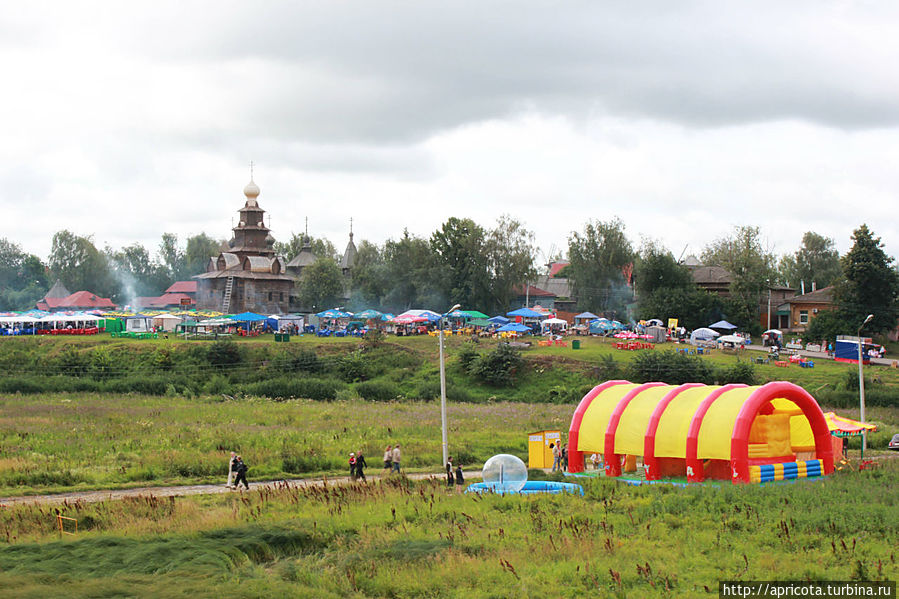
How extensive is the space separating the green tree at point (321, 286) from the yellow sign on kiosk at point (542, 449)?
6291 centimetres

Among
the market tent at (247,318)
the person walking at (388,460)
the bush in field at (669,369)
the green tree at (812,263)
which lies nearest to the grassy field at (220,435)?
the person walking at (388,460)

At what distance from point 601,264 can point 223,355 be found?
1595 inches

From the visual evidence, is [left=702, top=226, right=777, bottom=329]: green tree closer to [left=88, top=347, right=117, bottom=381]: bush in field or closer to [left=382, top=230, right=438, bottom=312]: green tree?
[left=382, top=230, right=438, bottom=312]: green tree

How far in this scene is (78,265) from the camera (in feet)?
413

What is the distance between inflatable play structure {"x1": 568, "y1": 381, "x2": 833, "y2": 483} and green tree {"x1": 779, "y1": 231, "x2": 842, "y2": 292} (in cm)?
8495

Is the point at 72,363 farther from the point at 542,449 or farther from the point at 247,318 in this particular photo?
the point at 542,449

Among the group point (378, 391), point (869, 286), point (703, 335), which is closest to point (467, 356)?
point (378, 391)

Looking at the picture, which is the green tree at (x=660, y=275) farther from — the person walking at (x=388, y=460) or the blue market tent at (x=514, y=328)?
the person walking at (x=388, y=460)

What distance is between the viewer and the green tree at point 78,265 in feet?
411

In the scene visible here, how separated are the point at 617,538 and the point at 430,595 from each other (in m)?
4.94

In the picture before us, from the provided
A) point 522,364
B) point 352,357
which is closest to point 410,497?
point 522,364

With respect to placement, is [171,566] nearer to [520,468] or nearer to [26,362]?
[520,468]

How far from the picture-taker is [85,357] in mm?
65500

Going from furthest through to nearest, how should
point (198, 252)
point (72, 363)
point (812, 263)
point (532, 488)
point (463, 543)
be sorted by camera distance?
1. point (198, 252)
2. point (812, 263)
3. point (72, 363)
4. point (532, 488)
5. point (463, 543)
